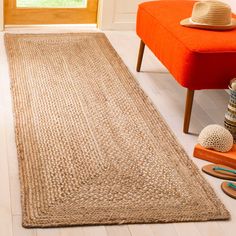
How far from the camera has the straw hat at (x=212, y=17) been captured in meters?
3.10

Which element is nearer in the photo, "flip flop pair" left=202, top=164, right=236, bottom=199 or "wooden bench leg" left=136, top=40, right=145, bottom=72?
"flip flop pair" left=202, top=164, right=236, bottom=199

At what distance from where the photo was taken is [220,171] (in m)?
2.61

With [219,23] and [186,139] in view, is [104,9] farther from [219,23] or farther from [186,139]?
[186,139]

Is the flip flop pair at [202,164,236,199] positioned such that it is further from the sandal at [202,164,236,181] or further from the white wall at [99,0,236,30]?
the white wall at [99,0,236,30]

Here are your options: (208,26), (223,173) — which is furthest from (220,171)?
(208,26)

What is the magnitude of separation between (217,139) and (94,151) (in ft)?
1.93

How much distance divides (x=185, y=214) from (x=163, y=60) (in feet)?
3.78

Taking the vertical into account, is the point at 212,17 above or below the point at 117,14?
above

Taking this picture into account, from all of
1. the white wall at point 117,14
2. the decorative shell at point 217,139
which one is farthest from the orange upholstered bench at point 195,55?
the white wall at point 117,14

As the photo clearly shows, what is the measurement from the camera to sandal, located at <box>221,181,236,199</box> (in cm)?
245

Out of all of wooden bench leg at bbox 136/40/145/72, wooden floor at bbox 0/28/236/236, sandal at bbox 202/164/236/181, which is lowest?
wooden floor at bbox 0/28/236/236

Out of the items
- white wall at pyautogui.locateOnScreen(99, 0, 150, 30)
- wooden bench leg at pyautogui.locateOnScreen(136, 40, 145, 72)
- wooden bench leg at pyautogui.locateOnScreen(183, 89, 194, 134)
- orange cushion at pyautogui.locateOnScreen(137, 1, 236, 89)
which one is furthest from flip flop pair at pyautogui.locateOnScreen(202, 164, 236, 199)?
white wall at pyautogui.locateOnScreen(99, 0, 150, 30)

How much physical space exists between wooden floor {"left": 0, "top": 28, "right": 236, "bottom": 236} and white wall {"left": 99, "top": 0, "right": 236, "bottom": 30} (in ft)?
0.31

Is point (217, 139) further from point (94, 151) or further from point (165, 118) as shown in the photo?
point (94, 151)
